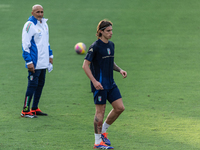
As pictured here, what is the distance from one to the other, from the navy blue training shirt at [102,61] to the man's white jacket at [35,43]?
2.01m

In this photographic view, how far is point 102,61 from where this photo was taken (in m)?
5.22

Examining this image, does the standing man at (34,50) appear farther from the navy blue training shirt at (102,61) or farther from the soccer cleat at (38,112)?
the navy blue training shirt at (102,61)

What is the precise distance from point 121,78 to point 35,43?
Answer: 3783 mm

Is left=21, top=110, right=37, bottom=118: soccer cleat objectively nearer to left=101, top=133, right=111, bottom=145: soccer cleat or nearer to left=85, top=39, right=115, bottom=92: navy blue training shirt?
left=101, top=133, right=111, bottom=145: soccer cleat

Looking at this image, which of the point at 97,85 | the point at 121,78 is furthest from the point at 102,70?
the point at 121,78

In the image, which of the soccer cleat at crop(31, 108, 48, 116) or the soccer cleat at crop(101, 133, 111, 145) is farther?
the soccer cleat at crop(31, 108, 48, 116)

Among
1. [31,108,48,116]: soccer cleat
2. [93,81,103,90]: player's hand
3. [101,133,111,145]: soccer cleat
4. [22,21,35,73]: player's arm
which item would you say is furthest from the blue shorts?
[31,108,48,116]: soccer cleat

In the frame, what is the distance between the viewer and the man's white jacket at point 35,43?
6.82 m

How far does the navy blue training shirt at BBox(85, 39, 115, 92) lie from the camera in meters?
5.18

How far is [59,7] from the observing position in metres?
18.7

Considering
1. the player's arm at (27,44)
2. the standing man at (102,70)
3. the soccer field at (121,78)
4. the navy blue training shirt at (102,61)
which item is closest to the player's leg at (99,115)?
the standing man at (102,70)

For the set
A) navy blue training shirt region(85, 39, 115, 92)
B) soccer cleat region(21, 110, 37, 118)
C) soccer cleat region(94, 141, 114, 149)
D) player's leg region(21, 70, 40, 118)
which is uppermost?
navy blue training shirt region(85, 39, 115, 92)

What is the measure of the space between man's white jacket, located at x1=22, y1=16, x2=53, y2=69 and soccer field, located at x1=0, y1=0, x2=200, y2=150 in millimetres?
1129

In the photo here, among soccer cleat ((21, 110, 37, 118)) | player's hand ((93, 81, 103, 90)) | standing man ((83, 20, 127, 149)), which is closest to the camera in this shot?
player's hand ((93, 81, 103, 90))
